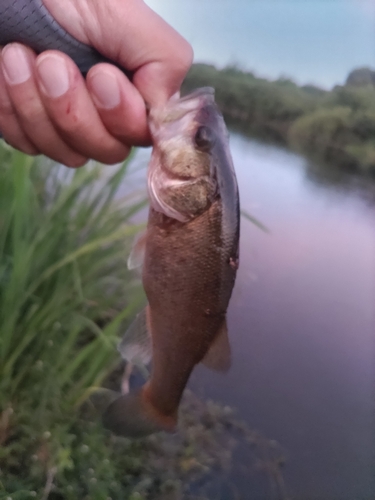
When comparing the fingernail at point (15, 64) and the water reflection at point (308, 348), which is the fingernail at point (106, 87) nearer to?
the fingernail at point (15, 64)

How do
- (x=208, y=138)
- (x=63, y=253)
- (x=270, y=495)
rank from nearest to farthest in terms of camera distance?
(x=208, y=138)
(x=63, y=253)
(x=270, y=495)

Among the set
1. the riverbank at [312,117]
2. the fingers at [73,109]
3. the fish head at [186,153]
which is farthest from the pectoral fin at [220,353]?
the riverbank at [312,117]

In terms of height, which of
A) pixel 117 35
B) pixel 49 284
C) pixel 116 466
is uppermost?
pixel 117 35

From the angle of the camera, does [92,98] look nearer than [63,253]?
Yes

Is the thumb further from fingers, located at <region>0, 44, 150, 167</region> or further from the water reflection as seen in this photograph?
the water reflection

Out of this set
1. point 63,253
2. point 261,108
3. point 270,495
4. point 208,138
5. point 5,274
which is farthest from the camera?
point 261,108

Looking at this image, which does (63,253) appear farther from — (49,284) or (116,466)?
(116,466)

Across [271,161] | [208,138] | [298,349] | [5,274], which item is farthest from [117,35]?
[271,161]
